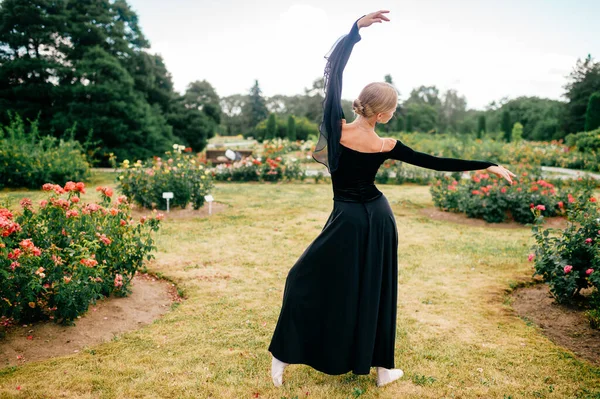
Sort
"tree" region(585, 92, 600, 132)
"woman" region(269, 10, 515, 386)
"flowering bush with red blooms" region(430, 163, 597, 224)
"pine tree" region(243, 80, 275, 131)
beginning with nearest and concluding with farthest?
"woman" region(269, 10, 515, 386) → "flowering bush with red blooms" region(430, 163, 597, 224) → "tree" region(585, 92, 600, 132) → "pine tree" region(243, 80, 275, 131)

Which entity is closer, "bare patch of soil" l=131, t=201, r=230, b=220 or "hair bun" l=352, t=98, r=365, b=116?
"hair bun" l=352, t=98, r=365, b=116

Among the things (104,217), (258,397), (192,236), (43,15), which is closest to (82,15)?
(43,15)

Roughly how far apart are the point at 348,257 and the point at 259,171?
38.1ft

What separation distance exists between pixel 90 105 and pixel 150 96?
5563 millimetres

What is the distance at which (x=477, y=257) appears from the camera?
6172 mm

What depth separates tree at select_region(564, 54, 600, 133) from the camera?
102 feet

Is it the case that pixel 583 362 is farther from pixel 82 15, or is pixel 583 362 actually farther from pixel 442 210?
pixel 82 15

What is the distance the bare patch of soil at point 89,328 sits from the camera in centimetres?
333

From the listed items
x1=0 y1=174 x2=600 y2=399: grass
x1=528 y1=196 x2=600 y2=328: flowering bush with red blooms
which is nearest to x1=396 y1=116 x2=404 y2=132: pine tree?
x1=0 y1=174 x2=600 y2=399: grass

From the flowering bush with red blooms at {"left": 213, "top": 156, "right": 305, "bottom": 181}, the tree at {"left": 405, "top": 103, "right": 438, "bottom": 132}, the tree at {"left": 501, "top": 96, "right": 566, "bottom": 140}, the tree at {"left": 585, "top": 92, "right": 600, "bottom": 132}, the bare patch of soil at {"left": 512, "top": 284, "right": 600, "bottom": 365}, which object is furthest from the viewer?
the tree at {"left": 405, "top": 103, "right": 438, "bottom": 132}

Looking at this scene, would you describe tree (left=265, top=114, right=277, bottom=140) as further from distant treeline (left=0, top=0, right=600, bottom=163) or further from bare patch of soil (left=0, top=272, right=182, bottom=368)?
bare patch of soil (left=0, top=272, right=182, bottom=368)

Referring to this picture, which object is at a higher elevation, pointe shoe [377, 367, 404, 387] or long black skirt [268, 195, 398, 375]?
long black skirt [268, 195, 398, 375]

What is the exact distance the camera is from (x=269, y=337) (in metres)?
3.70

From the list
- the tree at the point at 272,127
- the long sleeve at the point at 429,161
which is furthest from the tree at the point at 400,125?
the long sleeve at the point at 429,161
